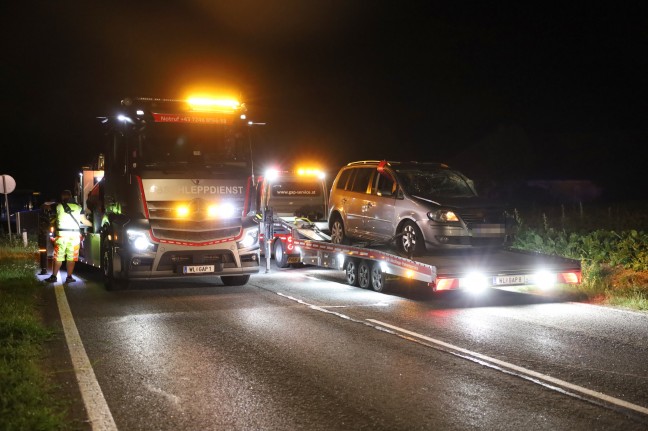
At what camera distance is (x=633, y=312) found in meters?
10.6

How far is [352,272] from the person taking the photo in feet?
45.4

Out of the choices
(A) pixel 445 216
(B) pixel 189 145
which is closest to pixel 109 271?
(B) pixel 189 145

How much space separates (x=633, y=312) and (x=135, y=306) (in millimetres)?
7744

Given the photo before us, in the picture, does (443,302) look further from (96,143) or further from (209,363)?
(96,143)

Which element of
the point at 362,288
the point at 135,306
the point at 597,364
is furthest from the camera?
the point at 362,288

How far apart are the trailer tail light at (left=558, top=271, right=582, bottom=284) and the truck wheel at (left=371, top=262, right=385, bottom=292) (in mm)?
3062

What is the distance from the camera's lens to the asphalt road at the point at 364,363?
18.2 feet

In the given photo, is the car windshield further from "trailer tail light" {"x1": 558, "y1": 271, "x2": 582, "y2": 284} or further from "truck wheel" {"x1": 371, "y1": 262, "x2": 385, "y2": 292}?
"trailer tail light" {"x1": 558, "y1": 271, "x2": 582, "y2": 284}

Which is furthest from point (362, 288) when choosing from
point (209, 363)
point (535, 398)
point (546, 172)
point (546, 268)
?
point (546, 172)

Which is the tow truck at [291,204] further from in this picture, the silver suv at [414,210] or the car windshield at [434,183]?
the car windshield at [434,183]

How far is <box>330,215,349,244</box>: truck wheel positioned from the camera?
1482 centimetres

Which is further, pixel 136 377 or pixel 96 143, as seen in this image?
pixel 96 143

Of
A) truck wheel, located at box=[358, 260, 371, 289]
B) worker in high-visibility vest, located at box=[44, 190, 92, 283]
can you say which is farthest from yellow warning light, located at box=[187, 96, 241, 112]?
truck wheel, located at box=[358, 260, 371, 289]

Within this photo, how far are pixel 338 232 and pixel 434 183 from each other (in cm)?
265
